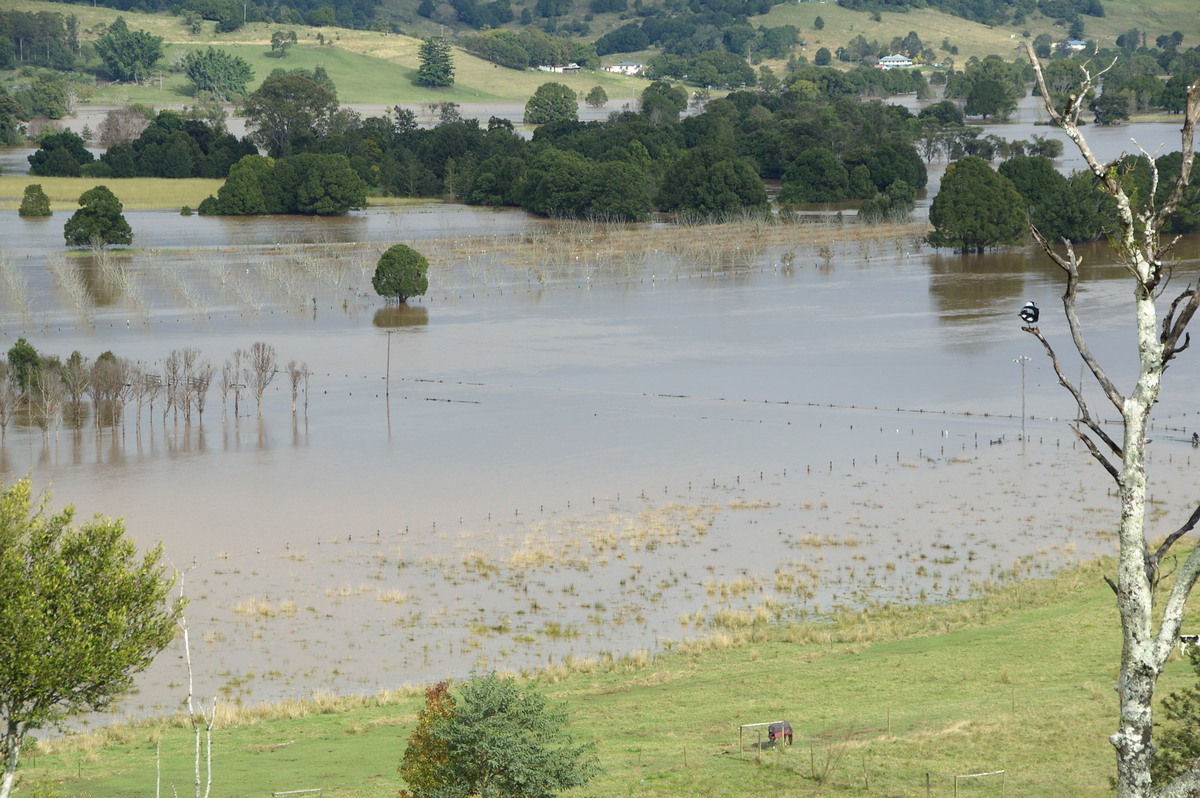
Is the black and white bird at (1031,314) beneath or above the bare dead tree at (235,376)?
above

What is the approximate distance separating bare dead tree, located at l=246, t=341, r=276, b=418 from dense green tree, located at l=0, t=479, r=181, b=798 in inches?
1623

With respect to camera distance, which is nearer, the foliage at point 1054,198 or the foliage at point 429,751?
the foliage at point 429,751

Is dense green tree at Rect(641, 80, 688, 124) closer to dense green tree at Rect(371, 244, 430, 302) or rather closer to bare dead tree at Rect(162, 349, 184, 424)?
dense green tree at Rect(371, 244, 430, 302)

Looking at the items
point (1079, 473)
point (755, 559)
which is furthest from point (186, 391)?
point (1079, 473)

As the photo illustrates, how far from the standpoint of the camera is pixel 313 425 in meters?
56.5

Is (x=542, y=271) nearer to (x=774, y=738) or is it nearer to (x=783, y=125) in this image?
(x=783, y=125)

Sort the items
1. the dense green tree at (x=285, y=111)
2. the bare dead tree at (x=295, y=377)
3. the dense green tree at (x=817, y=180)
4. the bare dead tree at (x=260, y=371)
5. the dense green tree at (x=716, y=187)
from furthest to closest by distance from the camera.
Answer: the dense green tree at (x=285, y=111)
the dense green tree at (x=817, y=180)
the dense green tree at (x=716, y=187)
the bare dead tree at (x=260, y=371)
the bare dead tree at (x=295, y=377)

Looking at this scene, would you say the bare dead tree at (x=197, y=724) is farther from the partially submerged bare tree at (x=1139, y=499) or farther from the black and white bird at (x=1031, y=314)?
the black and white bird at (x=1031, y=314)

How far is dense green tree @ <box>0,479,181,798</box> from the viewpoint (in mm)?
16109

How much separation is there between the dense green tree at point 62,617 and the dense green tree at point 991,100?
185035mm

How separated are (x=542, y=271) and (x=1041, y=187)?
33278mm

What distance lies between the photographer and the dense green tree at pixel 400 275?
8331cm

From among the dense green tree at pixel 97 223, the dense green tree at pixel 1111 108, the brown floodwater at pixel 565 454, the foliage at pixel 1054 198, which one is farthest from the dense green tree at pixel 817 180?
the dense green tree at pixel 97 223

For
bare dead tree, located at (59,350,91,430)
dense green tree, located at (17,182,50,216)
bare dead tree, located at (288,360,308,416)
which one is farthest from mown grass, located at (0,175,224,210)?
bare dead tree, located at (59,350,91,430)
